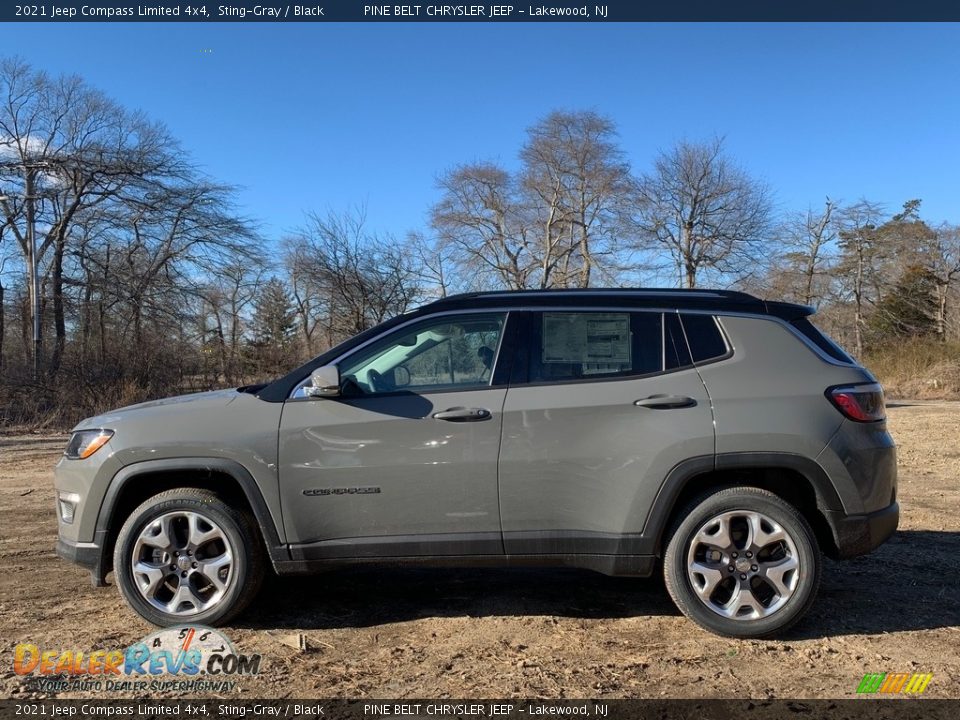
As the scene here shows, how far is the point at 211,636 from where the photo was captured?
145 inches

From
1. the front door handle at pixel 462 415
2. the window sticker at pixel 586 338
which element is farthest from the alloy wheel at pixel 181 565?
the window sticker at pixel 586 338

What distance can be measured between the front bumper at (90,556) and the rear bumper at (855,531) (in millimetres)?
4015

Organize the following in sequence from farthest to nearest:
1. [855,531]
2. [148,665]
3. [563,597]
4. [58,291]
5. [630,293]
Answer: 1. [58,291]
2. [563,597]
3. [630,293]
4. [855,531]
5. [148,665]

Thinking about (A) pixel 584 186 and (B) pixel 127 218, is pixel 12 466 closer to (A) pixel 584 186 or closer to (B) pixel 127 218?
(B) pixel 127 218

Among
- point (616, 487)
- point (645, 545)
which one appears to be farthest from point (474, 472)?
point (645, 545)

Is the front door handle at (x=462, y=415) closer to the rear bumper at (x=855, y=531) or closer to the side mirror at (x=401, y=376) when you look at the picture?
the side mirror at (x=401, y=376)

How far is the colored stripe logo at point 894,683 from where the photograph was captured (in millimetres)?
3152

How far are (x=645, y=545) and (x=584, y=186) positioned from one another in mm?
34157

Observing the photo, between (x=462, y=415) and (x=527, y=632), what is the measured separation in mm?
1274

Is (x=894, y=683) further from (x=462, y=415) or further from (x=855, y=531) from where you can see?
(x=462, y=415)

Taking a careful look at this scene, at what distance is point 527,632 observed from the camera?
3.79 metres

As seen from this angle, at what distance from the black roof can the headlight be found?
1952 millimetres

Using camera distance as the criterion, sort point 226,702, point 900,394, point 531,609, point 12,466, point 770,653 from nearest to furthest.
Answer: point 226,702 < point 770,653 < point 531,609 < point 12,466 < point 900,394

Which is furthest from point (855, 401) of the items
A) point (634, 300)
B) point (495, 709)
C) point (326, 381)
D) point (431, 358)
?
point (326, 381)
